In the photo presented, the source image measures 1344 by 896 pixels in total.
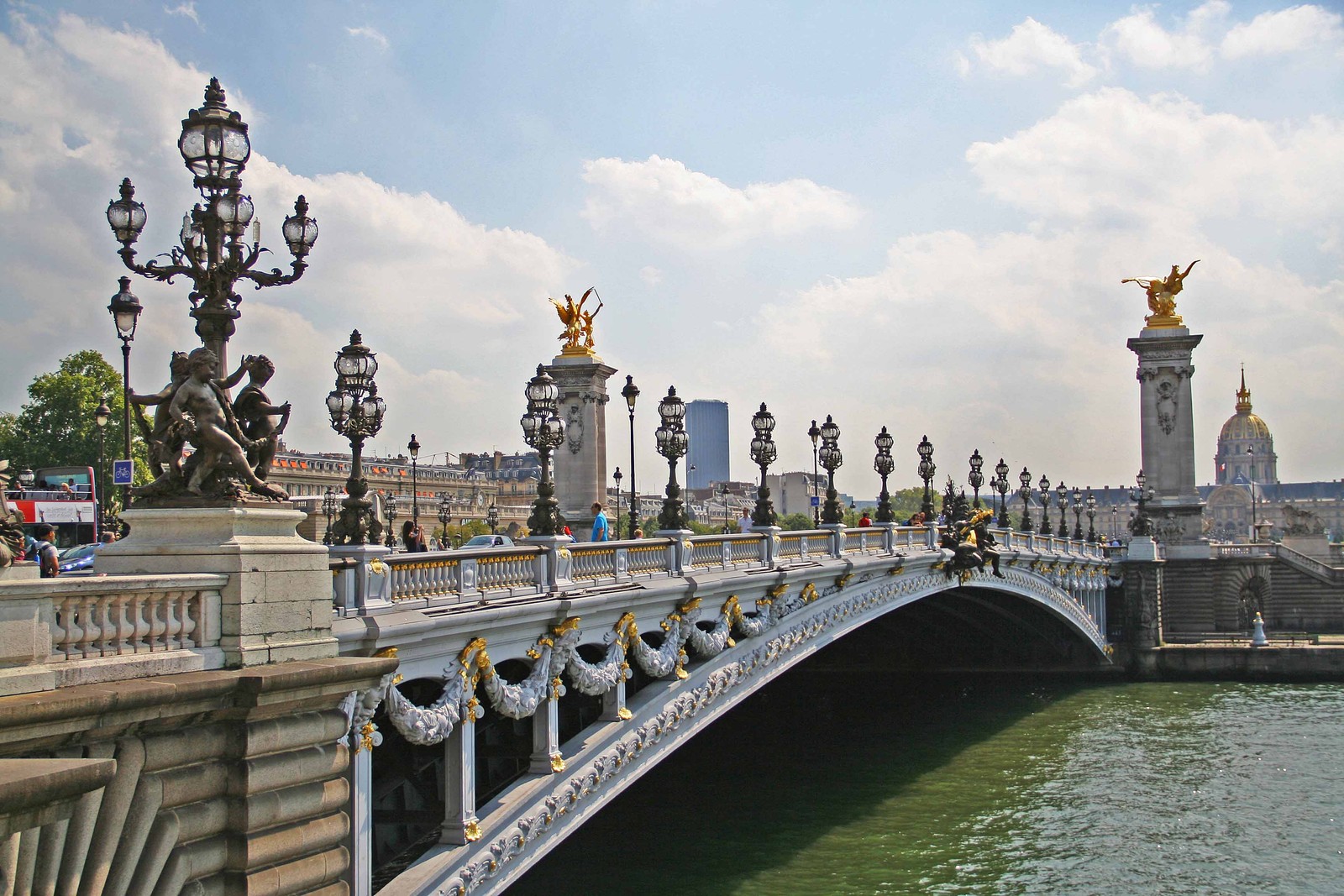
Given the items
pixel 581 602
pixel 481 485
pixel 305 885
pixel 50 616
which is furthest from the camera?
pixel 481 485

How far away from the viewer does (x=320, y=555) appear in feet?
33.4

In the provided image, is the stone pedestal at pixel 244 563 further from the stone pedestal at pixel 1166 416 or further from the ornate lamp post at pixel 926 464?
the stone pedestal at pixel 1166 416

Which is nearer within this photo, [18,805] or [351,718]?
[18,805]

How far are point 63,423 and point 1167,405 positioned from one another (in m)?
50.1

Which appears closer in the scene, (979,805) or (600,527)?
(600,527)

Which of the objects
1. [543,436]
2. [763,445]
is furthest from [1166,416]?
[543,436]

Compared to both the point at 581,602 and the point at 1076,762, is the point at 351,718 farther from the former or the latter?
the point at 1076,762

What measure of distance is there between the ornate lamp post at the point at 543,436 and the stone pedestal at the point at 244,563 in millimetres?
5452

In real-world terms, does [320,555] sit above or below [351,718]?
above

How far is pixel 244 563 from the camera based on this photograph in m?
9.52

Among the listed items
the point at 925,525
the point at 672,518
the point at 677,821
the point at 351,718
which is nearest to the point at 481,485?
the point at 925,525

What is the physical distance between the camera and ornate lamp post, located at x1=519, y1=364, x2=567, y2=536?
15.6 metres

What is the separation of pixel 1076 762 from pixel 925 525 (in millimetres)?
6784

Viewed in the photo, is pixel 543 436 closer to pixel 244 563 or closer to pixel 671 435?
pixel 671 435
